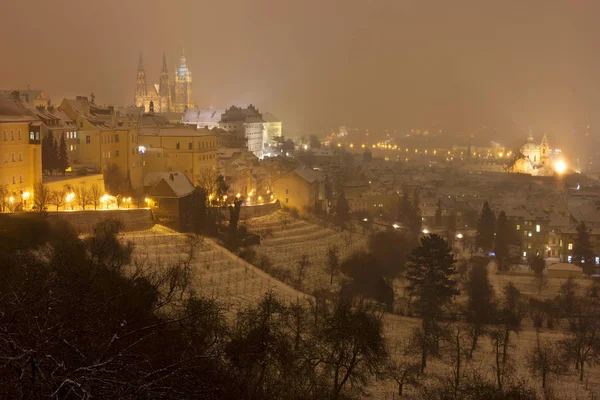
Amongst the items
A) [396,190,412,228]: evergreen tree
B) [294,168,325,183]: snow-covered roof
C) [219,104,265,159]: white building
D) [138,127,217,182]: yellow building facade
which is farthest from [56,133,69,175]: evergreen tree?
[219,104,265,159]: white building

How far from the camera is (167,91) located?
3310 inches

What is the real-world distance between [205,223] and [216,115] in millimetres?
37990

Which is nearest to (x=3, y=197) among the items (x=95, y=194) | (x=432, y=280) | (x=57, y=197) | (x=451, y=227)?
(x=57, y=197)

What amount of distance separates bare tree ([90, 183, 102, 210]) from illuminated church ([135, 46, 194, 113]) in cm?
5428

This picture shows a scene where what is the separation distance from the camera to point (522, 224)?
38219 millimetres

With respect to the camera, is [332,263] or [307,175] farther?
[307,175]

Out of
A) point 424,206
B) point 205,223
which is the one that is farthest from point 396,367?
point 424,206

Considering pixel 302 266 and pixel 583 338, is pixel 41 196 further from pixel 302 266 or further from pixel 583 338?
pixel 583 338

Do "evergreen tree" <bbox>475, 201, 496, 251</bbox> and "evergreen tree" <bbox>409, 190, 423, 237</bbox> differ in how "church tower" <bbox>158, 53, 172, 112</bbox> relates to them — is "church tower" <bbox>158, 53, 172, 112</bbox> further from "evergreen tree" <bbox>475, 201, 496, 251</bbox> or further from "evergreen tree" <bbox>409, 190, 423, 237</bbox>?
"evergreen tree" <bbox>475, 201, 496, 251</bbox>

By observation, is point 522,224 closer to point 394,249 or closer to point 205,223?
point 394,249

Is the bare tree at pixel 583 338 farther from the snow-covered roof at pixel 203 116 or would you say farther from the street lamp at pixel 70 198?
the snow-covered roof at pixel 203 116

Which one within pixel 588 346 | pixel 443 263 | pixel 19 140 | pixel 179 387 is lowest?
pixel 588 346

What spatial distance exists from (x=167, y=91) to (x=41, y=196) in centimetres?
6372

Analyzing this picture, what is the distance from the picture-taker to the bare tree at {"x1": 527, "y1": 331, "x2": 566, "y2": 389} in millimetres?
17875
